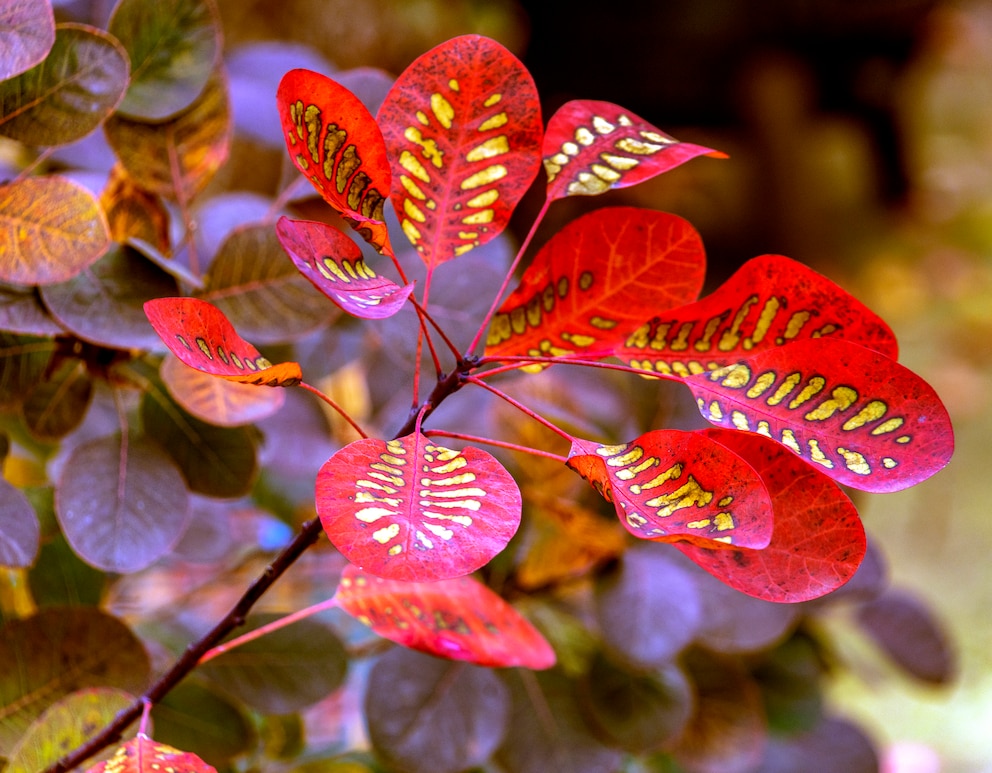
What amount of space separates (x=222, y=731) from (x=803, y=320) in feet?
1.28

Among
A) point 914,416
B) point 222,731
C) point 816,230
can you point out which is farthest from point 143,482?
point 816,230

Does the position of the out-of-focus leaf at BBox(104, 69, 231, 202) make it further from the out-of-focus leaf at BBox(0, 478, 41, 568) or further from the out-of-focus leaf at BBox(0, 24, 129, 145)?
the out-of-focus leaf at BBox(0, 478, 41, 568)

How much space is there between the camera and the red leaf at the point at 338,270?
0.27 metres

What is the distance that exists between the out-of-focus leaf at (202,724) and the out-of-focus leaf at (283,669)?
1cm

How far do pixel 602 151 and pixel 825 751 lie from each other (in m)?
Result: 0.69

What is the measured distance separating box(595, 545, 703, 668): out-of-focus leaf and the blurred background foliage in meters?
1.25

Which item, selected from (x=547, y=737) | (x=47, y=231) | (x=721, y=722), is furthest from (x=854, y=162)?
(x=47, y=231)

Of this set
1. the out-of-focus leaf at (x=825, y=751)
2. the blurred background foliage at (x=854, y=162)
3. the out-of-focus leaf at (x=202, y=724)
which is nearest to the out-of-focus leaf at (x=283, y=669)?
the out-of-focus leaf at (x=202, y=724)

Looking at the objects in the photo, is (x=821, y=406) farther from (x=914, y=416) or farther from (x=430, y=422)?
(x=430, y=422)

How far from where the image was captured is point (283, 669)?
19.7 inches

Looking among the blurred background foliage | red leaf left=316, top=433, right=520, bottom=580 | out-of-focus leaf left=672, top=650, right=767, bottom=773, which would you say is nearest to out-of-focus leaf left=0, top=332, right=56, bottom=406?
red leaf left=316, top=433, right=520, bottom=580

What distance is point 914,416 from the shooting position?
0.94ft

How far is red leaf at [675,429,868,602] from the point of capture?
0.92 ft

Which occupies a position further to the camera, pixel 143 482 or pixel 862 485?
pixel 143 482
